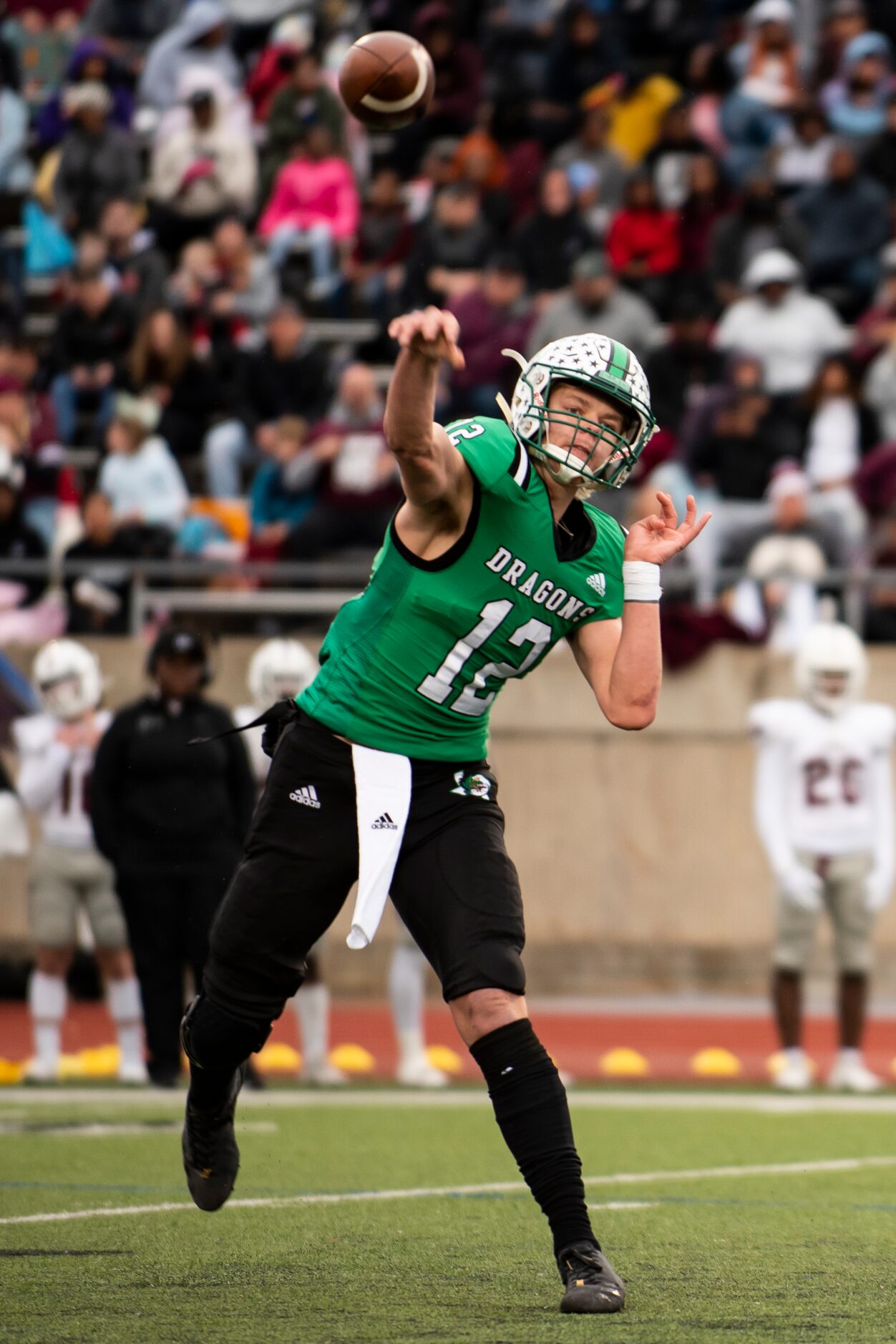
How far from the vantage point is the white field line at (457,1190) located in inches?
251

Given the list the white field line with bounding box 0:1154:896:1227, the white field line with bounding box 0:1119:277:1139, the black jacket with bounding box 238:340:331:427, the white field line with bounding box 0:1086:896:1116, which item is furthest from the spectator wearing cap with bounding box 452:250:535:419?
the white field line with bounding box 0:1154:896:1227

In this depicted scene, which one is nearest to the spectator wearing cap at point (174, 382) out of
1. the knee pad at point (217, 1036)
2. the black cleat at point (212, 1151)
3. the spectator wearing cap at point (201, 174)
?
the spectator wearing cap at point (201, 174)

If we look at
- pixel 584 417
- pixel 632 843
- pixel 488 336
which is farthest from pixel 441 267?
pixel 584 417

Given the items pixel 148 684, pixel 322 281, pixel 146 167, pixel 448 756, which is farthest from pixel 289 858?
pixel 146 167

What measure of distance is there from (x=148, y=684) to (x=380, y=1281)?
925cm

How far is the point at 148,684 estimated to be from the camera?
14234 mm

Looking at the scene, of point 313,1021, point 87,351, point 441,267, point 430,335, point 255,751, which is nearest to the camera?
point 430,335

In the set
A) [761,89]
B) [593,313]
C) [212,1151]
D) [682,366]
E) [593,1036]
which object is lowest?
[593,1036]

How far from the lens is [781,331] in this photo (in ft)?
51.0

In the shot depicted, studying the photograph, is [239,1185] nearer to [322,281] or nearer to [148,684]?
[148,684]

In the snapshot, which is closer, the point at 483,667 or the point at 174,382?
the point at 483,667

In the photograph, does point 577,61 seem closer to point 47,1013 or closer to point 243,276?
point 243,276

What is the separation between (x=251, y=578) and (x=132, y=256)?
13.3 ft

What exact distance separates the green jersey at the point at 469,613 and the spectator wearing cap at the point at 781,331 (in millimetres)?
10360
